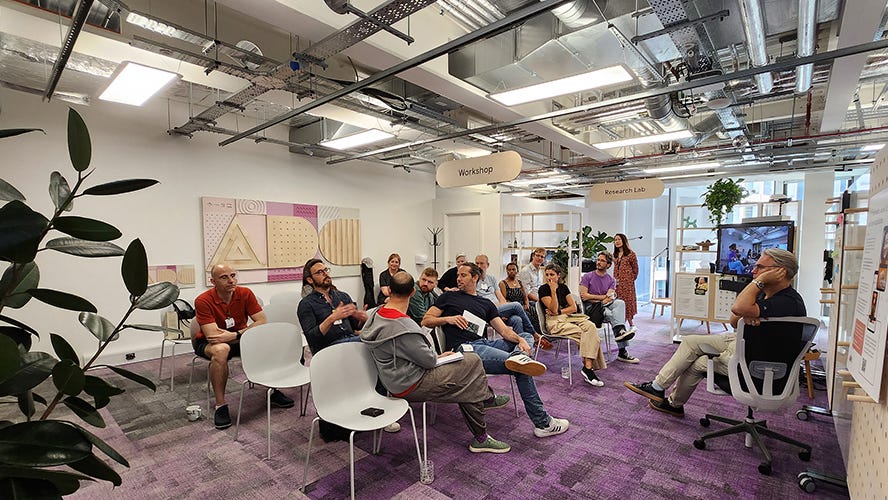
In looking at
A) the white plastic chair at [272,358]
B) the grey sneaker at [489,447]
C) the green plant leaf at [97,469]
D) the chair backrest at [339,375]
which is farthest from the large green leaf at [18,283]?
the grey sneaker at [489,447]

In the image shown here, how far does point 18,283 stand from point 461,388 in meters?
2.30

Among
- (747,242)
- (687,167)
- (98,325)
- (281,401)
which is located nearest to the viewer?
(98,325)

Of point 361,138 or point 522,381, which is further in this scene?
point 361,138

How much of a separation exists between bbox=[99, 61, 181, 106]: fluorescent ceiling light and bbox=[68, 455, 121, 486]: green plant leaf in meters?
3.14

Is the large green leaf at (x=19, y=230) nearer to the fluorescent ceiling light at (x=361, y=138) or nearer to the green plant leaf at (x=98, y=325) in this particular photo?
the green plant leaf at (x=98, y=325)

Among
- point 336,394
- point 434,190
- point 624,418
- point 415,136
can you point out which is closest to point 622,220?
point 434,190

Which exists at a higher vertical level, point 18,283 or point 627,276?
point 18,283

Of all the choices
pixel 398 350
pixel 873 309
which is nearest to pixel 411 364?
pixel 398 350

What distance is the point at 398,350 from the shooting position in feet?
8.51

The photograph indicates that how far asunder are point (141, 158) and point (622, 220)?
10.5 meters

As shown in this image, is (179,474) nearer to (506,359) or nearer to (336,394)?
(336,394)

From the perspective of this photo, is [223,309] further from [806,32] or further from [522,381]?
[806,32]

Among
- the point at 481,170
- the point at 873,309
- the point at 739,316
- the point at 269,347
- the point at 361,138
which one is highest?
the point at 361,138

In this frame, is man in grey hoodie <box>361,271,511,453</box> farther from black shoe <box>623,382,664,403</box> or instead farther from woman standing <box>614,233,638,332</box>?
woman standing <box>614,233,638,332</box>
